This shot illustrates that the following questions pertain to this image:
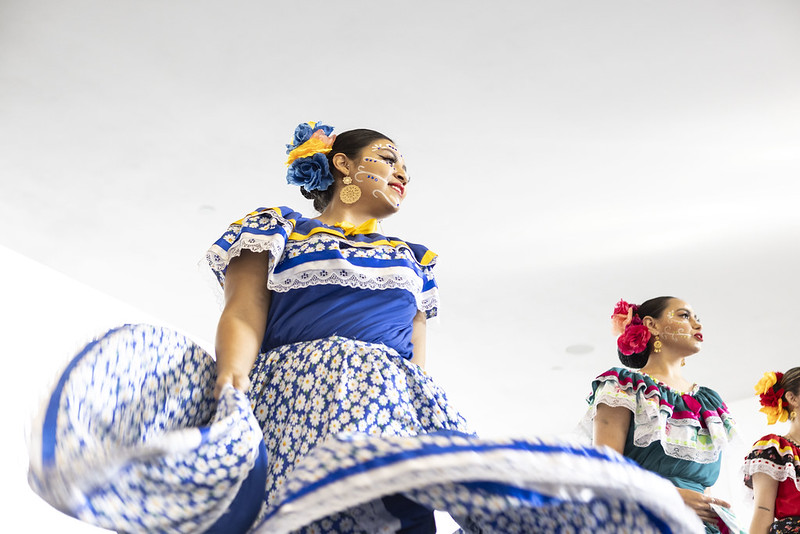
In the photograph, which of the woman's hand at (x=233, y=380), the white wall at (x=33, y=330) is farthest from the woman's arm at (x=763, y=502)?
the woman's hand at (x=233, y=380)

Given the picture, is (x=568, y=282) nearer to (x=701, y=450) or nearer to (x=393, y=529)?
(x=701, y=450)

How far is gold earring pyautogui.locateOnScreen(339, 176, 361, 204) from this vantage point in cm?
190

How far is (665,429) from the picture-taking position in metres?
2.50

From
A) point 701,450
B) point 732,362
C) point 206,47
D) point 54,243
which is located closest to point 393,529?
point 701,450

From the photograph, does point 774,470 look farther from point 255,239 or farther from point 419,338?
point 255,239

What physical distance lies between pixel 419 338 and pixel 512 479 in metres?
0.95

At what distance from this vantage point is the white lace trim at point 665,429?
2455 mm

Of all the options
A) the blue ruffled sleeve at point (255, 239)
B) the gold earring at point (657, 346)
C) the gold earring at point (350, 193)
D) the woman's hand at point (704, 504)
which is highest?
the gold earring at point (657, 346)

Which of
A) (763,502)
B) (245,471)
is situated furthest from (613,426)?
(245,471)

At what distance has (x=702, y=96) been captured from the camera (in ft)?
14.1

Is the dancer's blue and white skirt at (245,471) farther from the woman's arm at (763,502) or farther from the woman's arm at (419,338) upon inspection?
the woman's arm at (763,502)

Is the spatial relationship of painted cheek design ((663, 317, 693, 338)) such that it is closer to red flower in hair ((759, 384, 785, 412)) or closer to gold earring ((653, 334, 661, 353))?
gold earring ((653, 334, 661, 353))

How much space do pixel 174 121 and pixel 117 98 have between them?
0.32 m

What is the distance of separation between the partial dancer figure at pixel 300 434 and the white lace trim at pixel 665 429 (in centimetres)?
112
